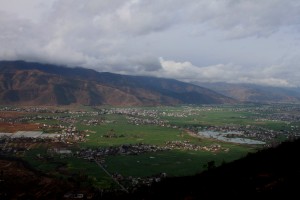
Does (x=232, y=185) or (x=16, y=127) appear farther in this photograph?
(x=16, y=127)

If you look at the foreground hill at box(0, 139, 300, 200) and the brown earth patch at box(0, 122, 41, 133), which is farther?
the brown earth patch at box(0, 122, 41, 133)

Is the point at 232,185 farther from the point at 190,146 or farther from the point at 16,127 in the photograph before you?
the point at 16,127

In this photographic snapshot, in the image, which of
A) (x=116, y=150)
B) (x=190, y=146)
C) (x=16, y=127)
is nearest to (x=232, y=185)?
(x=116, y=150)

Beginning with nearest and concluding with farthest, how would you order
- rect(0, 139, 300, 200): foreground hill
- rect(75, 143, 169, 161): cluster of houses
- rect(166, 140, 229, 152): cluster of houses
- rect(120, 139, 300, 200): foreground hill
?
rect(120, 139, 300, 200): foreground hill, rect(0, 139, 300, 200): foreground hill, rect(75, 143, 169, 161): cluster of houses, rect(166, 140, 229, 152): cluster of houses

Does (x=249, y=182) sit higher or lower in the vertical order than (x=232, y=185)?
higher

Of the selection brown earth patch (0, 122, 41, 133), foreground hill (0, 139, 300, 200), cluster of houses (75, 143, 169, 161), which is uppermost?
A: foreground hill (0, 139, 300, 200)

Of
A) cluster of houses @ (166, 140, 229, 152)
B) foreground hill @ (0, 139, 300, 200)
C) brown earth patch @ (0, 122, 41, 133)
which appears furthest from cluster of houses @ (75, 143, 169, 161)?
brown earth patch @ (0, 122, 41, 133)

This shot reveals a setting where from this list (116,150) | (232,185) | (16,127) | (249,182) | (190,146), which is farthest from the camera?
(16,127)

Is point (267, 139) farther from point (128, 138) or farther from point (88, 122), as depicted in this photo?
point (88, 122)

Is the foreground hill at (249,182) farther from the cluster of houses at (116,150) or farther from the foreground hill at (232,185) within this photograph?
the cluster of houses at (116,150)

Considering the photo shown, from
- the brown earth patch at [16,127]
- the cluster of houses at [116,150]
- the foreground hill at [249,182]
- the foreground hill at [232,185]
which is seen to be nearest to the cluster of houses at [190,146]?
the cluster of houses at [116,150]

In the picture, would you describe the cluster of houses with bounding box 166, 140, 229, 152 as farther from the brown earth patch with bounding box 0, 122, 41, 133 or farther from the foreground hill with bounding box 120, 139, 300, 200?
the foreground hill with bounding box 120, 139, 300, 200

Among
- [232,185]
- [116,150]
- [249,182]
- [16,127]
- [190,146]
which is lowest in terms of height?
[16,127]
